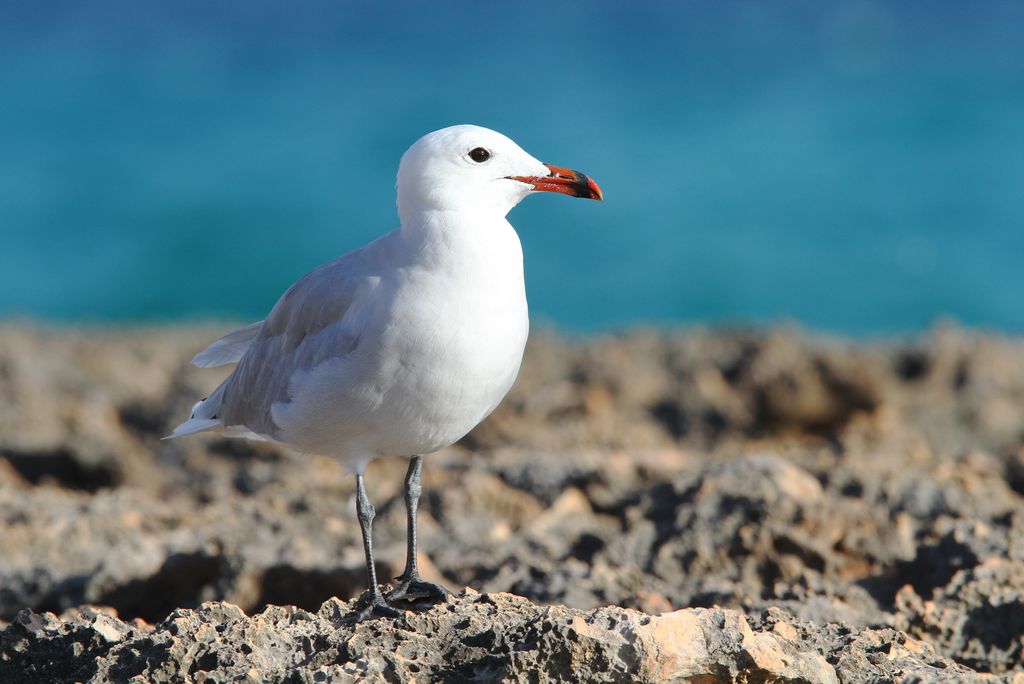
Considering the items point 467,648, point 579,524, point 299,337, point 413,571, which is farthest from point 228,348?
point 467,648

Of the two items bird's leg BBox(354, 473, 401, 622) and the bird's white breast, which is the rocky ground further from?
the bird's white breast

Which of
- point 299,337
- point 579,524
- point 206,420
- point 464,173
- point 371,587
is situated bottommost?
point 371,587

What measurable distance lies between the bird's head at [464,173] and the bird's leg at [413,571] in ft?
2.77

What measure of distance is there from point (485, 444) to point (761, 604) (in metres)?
3.31

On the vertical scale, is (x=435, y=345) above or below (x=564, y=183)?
below

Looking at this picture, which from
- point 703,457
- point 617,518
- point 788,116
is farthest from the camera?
point 788,116

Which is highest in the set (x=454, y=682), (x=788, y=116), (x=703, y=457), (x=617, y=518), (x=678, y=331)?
(x=788, y=116)

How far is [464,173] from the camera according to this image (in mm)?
3494

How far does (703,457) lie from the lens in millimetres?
6203

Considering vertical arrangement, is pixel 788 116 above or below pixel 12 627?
above

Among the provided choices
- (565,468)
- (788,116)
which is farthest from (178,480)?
(788,116)

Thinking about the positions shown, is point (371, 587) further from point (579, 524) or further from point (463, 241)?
point (579, 524)

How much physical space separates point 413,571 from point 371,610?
0.51 metres

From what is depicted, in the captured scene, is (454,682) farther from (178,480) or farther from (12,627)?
(178,480)
